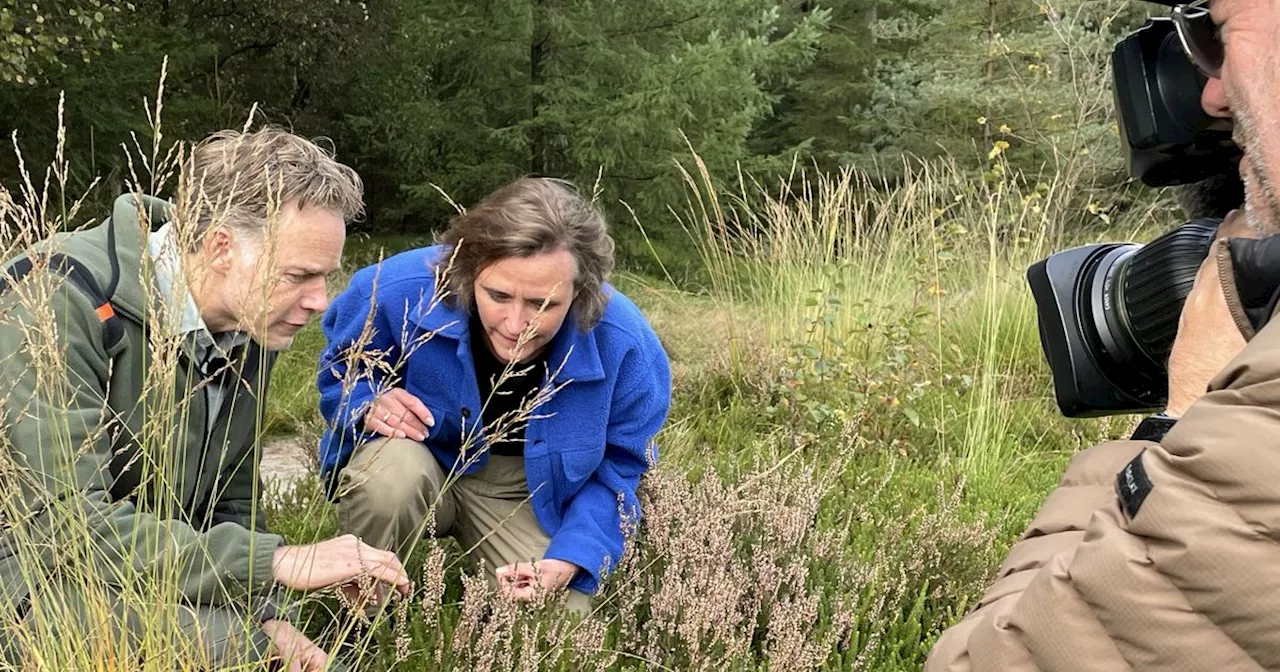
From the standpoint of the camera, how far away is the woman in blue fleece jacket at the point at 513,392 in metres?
2.41

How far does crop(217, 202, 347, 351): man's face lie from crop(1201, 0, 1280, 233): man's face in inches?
62.7

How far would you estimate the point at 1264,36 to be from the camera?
1.21 m

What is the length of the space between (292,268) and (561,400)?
31.5 inches

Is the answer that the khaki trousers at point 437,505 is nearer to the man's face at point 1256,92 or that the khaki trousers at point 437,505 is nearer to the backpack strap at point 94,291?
the backpack strap at point 94,291

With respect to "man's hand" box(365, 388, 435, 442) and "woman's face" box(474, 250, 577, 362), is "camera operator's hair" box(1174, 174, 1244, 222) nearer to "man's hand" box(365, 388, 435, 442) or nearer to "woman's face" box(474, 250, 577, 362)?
"woman's face" box(474, 250, 577, 362)

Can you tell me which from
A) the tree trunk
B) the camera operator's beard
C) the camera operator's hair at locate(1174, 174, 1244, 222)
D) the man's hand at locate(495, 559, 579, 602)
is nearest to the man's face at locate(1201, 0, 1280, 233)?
the camera operator's beard

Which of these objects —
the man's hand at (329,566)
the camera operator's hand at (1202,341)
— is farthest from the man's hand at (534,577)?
the camera operator's hand at (1202,341)

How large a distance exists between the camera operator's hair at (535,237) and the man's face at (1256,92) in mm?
1492

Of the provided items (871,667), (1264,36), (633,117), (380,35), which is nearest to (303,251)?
(871,667)

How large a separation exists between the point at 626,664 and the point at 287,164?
1326 mm

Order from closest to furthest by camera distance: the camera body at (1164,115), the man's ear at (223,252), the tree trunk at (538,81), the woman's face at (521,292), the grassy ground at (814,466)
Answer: the camera body at (1164,115)
the man's ear at (223,252)
the grassy ground at (814,466)
the woman's face at (521,292)
the tree trunk at (538,81)

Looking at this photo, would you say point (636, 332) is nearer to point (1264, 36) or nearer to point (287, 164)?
point (287, 164)

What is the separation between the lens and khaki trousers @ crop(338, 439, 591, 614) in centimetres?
242

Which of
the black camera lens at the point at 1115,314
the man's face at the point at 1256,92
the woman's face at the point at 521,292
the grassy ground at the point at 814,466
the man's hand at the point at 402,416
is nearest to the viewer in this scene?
the man's face at the point at 1256,92
